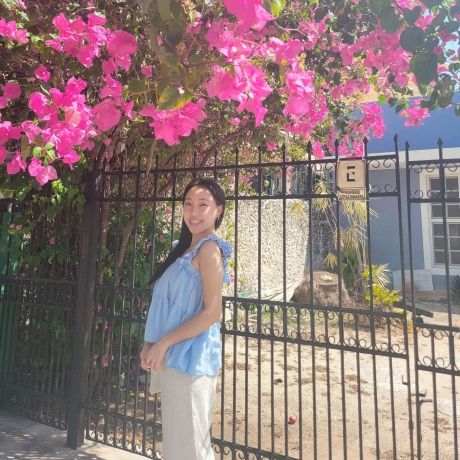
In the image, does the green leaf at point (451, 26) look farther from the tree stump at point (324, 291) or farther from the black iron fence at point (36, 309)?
the tree stump at point (324, 291)

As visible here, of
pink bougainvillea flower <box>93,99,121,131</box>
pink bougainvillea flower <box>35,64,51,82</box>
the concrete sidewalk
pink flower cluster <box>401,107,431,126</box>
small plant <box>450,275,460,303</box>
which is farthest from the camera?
small plant <box>450,275,460,303</box>

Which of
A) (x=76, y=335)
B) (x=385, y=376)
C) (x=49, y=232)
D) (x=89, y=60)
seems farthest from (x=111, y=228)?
(x=385, y=376)

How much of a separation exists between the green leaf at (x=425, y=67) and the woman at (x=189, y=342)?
104 cm

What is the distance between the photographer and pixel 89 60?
210 cm

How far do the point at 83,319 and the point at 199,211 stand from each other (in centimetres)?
164

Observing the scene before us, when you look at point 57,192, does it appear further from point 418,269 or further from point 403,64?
point 418,269

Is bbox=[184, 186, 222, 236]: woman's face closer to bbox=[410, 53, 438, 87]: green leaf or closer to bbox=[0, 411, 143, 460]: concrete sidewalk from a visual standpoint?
bbox=[410, 53, 438, 87]: green leaf

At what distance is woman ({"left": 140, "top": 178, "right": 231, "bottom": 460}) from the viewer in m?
1.83

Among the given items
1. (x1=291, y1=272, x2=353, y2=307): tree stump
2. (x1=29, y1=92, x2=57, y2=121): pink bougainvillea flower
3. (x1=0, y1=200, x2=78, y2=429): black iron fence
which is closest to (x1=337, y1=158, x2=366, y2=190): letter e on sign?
(x1=29, y1=92, x2=57, y2=121): pink bougainvillea flower

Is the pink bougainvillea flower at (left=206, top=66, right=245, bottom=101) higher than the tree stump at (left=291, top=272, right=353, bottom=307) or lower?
higher

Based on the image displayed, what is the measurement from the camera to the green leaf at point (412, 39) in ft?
5.57

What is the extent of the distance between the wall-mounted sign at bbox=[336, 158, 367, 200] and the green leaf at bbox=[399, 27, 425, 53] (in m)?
0.80

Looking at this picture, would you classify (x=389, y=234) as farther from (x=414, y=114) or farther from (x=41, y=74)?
(x=41, y=74)

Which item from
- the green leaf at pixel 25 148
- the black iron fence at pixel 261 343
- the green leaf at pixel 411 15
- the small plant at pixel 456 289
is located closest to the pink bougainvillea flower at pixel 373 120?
the black iron fence at pixel 261 343
